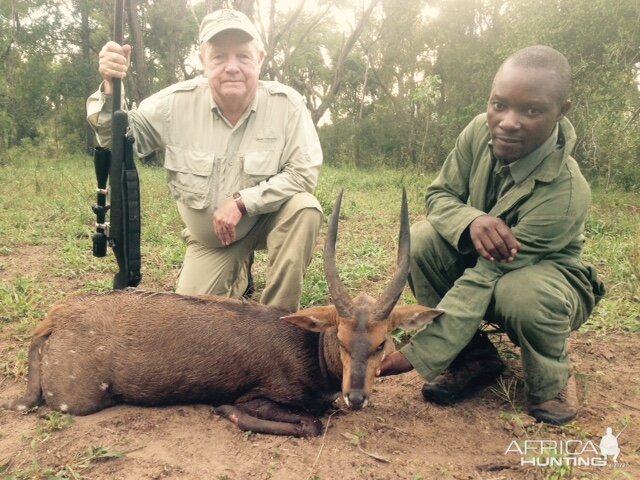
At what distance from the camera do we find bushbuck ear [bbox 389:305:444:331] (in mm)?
3383

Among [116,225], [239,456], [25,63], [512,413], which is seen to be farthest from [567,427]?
[25,63]

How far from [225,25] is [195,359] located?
2483mm

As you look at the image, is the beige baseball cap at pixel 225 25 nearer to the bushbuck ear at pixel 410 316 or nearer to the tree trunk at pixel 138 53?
the bushbuck ear at pixel 410 316

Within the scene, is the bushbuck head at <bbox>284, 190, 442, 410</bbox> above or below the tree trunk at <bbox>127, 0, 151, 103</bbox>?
below

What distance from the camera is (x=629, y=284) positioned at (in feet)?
17.9

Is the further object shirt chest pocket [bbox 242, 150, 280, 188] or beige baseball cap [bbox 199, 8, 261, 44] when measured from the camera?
shirt chest pocket [bbox 242, 150, 280, 188]

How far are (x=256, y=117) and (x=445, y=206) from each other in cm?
173

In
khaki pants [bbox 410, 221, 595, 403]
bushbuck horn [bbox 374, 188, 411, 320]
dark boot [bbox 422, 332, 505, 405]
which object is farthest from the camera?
dark boot [bbox 422, 332, 505, 405]

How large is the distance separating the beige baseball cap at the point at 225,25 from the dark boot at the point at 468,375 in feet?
9.36

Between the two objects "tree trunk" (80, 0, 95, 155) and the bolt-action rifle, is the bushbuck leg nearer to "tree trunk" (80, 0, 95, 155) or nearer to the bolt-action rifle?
the bolt-action rifle

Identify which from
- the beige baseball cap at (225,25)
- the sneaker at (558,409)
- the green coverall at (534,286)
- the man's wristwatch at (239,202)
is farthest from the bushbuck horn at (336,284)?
the beige baseball cap at (225,25)

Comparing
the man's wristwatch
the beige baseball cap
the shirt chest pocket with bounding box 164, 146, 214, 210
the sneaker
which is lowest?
the sneaker

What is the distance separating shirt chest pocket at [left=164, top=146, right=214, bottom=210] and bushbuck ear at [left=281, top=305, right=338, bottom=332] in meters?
1.57

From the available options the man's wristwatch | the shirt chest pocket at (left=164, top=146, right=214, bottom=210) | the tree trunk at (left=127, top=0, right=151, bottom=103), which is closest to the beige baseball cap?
the shirt chest pocket at (left=164, top=146, right=214, bottom=210)
